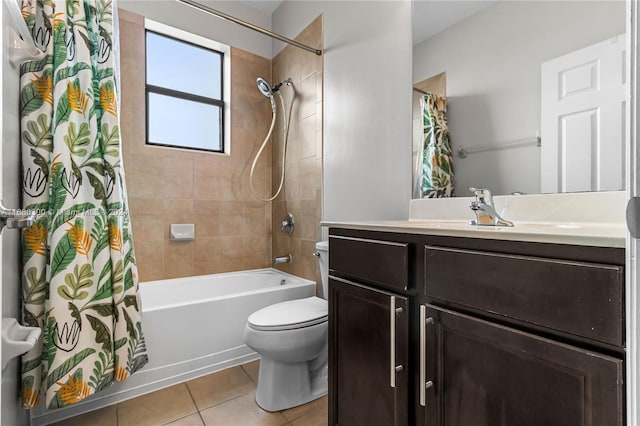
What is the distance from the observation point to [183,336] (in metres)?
1.73

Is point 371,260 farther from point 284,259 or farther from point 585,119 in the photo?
point 284,259

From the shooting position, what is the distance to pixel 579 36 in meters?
0.97

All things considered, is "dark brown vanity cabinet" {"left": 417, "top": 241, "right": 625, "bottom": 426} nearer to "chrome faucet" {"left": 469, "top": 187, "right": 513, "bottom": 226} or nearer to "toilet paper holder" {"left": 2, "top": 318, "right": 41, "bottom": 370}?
"chrome faucet" {"left": 469, "top": 187, "right": 513, "bottom": 226}

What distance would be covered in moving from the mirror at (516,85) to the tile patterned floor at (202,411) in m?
1.28

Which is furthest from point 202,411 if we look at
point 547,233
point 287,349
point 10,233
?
point 547,233

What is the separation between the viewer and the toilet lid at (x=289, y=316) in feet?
4.68

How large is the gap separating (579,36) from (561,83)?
142 mm

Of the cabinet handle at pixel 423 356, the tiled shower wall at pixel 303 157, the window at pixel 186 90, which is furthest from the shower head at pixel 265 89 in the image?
the cabinet handle at pixel 423 356

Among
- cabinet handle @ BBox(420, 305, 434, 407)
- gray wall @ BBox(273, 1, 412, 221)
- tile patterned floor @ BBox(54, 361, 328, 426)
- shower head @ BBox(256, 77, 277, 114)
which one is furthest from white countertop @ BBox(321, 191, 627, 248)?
shower head @ BBox(256, 77, 277, 114)

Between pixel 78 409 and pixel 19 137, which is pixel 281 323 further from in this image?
pixel 19 137

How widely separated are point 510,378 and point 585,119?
0.81m

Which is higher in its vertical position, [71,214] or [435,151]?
[435,151]

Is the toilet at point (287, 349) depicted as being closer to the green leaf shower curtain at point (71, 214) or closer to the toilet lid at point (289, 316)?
the toilet lid at point (289, 316)

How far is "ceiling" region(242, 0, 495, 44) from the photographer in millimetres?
1259
